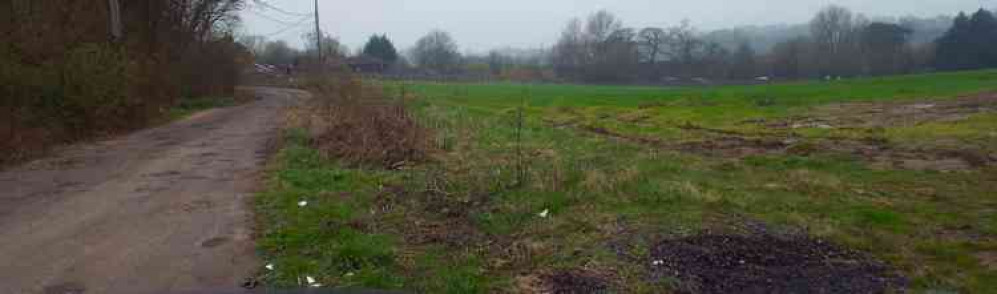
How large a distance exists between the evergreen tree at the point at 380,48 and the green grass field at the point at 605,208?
8361 cm

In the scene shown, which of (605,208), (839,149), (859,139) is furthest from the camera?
(859,139)

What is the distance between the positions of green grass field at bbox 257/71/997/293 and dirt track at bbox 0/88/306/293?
451mm

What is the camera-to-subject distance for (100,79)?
1622 cm

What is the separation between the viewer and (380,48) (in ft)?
322

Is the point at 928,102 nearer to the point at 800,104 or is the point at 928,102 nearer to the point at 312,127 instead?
the point at 800,104

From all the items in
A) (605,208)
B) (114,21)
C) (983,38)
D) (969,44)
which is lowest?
(605,208)

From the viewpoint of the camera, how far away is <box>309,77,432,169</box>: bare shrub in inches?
456

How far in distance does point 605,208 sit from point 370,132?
18.8ft

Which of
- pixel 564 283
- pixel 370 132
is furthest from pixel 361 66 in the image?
pixel 564 283

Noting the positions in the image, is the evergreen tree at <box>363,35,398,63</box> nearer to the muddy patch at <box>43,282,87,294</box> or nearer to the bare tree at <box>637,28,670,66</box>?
the bare tree at <box>637,28,670,66</box>

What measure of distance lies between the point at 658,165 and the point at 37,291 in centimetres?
884

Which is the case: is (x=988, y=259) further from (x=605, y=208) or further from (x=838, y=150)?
(x=838, y=150)

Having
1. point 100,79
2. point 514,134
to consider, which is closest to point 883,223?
point 514,134

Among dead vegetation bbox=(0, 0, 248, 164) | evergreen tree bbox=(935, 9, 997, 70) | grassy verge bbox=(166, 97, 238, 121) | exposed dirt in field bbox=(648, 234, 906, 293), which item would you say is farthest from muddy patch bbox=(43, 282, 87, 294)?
evergreen tree bbox=(935, 9, 997, 70)
